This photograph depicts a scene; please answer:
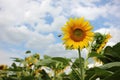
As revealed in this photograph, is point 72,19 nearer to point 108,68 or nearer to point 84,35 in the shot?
point 84,35

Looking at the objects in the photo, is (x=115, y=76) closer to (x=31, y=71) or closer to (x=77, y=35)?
(x=77, y=35)

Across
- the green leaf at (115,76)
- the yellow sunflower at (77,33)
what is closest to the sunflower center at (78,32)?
the yellow sunflower at (77,33)

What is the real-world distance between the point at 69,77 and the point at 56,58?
69 centimetres

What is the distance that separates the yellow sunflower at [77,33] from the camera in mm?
3199

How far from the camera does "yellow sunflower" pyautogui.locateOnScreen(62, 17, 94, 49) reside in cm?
320

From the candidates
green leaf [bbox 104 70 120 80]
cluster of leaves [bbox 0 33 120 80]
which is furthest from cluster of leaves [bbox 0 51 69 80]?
green leaf [bbox 104 70 120 80]

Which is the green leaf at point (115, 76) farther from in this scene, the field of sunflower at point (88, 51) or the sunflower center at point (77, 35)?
the sunflower center at point (77, 35)

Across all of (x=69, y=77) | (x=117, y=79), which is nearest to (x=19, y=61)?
(x=69, y=77)

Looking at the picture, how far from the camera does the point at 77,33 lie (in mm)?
3344

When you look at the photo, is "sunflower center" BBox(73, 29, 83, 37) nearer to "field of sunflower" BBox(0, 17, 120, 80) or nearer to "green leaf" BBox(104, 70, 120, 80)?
"field of sunflower" BBox(0, 17, 120, 80)

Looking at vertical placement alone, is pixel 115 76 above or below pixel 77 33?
below

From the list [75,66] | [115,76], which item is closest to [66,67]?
[75,66]

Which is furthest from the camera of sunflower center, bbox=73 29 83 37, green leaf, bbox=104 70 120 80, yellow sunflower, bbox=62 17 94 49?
sunflower center, bbox=73 29 83 37

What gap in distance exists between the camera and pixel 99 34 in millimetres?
3824
